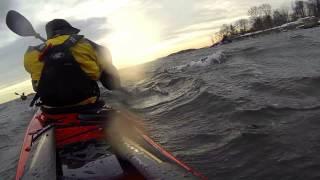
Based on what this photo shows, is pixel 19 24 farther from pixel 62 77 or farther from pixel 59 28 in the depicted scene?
pixel 62 77

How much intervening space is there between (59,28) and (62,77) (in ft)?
2.70

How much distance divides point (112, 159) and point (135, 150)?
311 millimetres

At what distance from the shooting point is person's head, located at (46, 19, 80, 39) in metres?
5.62

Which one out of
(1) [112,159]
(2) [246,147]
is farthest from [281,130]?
(1) [112,159]

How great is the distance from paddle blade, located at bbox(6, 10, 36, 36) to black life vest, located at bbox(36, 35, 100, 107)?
162cm

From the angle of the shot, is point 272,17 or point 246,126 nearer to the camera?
point 246,126

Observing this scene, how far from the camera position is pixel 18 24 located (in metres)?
6.73

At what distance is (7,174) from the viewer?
785cm

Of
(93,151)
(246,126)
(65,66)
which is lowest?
(246,126)

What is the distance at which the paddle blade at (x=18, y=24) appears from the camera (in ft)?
21.6

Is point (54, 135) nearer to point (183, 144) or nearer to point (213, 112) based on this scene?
point (183, 144)

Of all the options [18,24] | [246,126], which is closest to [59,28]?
[18,24]

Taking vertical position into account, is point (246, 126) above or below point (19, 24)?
below

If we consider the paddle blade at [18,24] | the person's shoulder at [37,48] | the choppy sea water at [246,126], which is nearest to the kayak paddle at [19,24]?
the paddle blade at [18,24]
